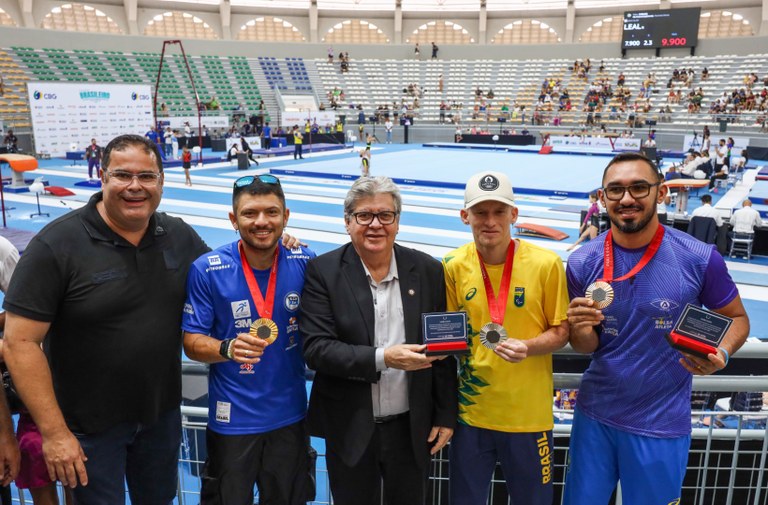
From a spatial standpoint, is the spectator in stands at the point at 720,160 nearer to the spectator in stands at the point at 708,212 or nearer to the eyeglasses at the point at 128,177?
the spectator in stands at the point at 708,212

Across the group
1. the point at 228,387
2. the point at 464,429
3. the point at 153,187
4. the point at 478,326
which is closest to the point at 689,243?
the point at 478,326

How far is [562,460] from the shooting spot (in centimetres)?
346

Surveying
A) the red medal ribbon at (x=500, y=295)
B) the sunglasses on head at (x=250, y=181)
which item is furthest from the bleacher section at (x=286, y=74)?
the red medal ribbon at (x=500, y=295)

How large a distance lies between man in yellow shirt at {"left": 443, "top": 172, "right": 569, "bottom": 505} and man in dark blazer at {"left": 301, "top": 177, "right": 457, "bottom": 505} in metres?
0.12

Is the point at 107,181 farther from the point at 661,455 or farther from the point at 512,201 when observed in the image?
the point at 661,455

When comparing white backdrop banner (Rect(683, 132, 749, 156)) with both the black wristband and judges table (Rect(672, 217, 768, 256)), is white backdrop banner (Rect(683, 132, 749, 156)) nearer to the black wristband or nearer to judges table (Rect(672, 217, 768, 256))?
judges table (Rect(672, 217, 768, 256))

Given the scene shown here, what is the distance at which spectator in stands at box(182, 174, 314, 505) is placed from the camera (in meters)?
2.61

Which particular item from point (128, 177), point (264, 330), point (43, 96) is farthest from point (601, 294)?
point (43, 96)

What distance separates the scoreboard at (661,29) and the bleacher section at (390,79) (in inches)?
42.9

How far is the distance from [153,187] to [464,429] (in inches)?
68.6

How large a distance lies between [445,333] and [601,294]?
71 centimetres

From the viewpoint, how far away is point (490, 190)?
2.70 m

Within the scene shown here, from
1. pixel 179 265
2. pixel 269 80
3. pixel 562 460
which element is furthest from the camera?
pixel 269 80

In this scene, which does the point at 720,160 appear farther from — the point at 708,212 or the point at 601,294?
the point at 601,294
